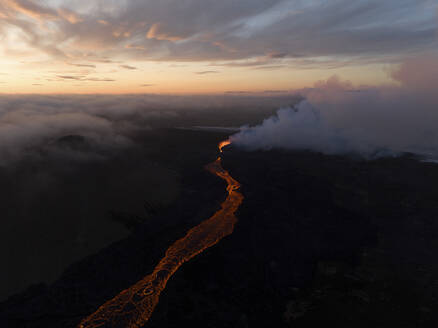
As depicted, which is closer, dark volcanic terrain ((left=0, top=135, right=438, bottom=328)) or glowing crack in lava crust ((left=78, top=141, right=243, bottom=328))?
dark volcanic terrain ((left=0, top=135, right=438, bottom=328))

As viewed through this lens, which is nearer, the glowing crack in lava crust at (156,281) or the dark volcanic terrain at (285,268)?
the dark volcanic terrain at (285,268)

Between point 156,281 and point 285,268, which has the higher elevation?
point 285,268

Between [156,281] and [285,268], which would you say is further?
[285,268]

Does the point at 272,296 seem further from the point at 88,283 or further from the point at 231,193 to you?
the point at 231,193
